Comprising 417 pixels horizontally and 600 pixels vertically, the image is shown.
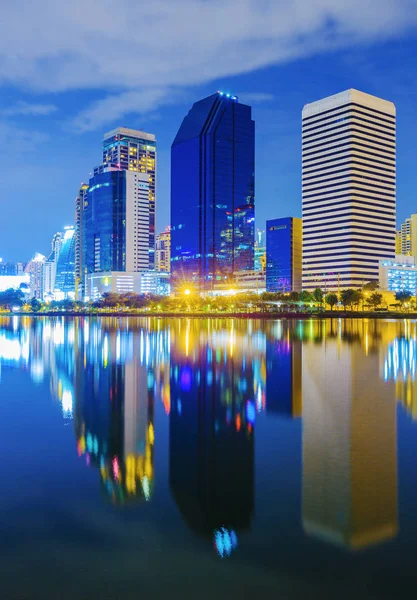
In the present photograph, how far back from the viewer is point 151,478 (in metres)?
10.4

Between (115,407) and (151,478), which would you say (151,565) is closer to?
(151,478)

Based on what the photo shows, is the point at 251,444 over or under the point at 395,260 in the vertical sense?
under

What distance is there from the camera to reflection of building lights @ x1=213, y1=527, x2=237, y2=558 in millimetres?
7434

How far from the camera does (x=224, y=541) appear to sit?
25.4 ft

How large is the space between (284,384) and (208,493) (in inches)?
506

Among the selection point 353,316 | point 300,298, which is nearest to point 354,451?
point 353,316

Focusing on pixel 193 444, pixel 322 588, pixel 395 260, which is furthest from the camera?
pixel 395 260

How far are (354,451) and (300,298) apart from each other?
156 metres

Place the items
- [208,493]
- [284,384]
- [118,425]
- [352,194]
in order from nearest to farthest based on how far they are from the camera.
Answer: [208,493] < [118,425] < [284,384] < [352,194]

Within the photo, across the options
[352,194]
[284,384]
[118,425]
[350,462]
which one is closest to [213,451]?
[350,462]

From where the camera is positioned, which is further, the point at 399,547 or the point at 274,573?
the point at 399,547

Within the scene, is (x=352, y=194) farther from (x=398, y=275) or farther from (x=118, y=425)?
(x=118, y=425)

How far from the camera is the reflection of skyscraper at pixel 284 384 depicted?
676 inches

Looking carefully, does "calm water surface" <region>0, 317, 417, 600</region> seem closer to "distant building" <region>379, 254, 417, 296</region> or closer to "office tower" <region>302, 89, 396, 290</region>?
"distant building" <region>379, 254, 417, 296</region>
